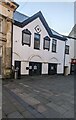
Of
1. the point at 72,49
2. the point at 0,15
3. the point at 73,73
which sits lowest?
the point at 73,73

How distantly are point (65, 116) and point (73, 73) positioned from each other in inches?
716

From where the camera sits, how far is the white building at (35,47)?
45.3ft

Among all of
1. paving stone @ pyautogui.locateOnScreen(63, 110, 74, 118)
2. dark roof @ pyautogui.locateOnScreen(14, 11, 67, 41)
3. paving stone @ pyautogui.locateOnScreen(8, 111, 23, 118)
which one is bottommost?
paving stone @ pyautogui.locateOnScreen(63, 110, 74, 118)

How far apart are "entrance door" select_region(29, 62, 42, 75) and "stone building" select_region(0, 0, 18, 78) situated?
137 inches

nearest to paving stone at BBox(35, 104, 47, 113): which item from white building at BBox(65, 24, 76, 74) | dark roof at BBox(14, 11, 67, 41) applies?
dark roof at BBox(14, 11, 67, 41)

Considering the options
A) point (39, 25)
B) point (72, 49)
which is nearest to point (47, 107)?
point (39, 25)

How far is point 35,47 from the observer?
15594mm

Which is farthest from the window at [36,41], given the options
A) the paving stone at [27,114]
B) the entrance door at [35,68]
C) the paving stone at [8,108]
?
the paving stone at [27,114]

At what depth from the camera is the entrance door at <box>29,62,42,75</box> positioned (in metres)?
15.4

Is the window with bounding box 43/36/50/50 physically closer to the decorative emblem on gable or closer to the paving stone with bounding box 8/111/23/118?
the decorative emblem on gable

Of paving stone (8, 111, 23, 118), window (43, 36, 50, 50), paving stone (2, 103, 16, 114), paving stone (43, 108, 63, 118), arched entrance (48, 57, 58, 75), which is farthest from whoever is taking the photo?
arched entrance (48, 57, 58, 75)

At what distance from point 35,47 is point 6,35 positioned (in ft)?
14.8

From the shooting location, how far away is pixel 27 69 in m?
14.8

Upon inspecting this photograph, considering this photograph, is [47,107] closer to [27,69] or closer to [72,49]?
[27,69]
